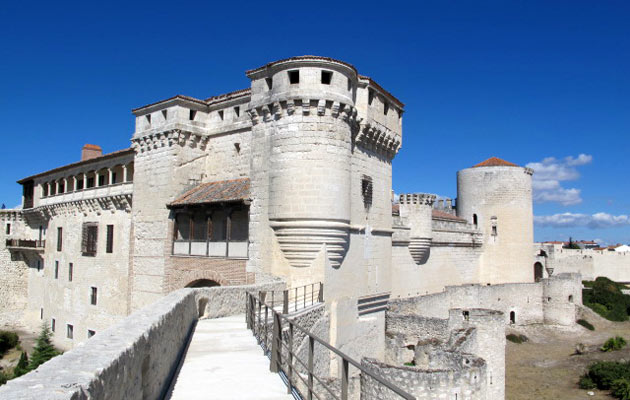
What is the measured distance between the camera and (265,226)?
1658 cm

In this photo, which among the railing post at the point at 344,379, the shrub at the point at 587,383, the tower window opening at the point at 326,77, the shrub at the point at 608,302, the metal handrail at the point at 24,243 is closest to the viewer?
the railing post at the point at 344,379

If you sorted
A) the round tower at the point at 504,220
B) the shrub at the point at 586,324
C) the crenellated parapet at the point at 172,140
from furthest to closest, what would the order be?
the shrub at the point at 586,324, the round tower at the point at 504,220, the crenellated parapet at the point at 172,140

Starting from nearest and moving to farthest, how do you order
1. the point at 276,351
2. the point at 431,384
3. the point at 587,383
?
the point at 276,351 < the point at 431,384 < the point at 587,383

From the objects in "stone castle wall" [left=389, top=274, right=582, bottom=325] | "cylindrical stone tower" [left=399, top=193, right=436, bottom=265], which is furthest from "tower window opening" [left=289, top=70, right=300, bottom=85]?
"stone castle wall" [left=389, top=274, right=582, bottom=325]

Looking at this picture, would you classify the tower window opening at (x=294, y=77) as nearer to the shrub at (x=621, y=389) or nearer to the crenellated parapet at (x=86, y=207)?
the crenellated parapet at (x=86, y=207)

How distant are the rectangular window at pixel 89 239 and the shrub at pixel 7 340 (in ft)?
28.3

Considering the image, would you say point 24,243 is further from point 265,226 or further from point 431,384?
point 431,384

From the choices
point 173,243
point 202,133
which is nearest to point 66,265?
point 173,243

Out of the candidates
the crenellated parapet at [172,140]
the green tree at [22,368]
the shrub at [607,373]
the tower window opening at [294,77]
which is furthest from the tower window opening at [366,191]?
the green tree at [22,368]

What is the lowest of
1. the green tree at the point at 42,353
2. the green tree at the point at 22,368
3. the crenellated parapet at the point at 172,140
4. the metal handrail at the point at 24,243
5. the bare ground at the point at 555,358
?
the bare ground at the point at 555,358

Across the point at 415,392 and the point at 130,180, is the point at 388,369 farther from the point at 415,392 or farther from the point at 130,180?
the point at 130,180

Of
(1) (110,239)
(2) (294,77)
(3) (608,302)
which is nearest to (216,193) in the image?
(2) (294,77)

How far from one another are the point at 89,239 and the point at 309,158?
16.1 m

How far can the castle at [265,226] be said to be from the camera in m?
16.1
